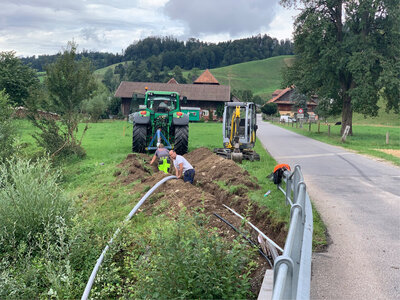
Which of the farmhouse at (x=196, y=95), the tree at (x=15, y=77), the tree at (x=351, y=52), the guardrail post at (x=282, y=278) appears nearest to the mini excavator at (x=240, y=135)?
the guardrail post at (x=282, y=278)

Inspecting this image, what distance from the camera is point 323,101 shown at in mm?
32125

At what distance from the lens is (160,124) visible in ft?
56.5

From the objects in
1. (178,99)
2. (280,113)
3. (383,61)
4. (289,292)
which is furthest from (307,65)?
(280,113)

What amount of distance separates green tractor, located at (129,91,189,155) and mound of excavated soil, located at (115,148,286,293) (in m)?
2.66

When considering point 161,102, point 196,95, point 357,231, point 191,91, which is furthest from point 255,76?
point 357,231

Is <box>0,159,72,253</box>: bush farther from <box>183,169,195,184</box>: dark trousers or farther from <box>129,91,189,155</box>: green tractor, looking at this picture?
<box>129,91,189,155</box>: green tractor

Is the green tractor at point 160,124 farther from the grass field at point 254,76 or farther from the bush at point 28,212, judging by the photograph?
the grass field at point 254,76

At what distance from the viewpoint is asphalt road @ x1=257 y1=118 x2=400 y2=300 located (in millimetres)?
4657

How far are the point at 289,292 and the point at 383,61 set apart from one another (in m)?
28.9

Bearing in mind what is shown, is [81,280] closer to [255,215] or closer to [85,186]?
[255,215]

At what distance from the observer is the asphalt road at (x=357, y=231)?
466 cm

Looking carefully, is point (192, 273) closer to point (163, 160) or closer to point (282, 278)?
point (282, 278)

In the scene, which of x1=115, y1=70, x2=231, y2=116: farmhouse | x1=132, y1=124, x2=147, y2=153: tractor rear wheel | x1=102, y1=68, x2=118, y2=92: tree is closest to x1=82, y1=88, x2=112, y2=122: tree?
x1=115, y1=70, x2=231, y2=116: farmhouse

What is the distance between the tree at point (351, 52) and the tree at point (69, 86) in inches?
739
